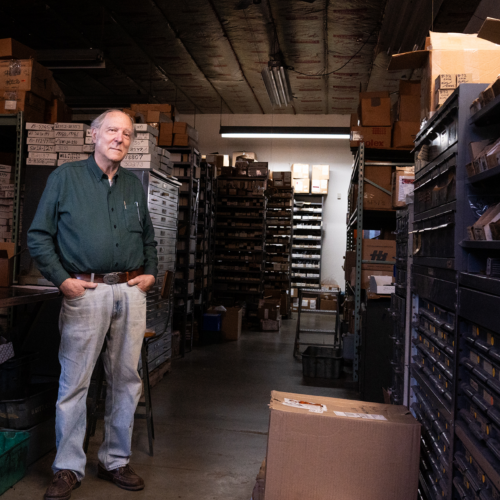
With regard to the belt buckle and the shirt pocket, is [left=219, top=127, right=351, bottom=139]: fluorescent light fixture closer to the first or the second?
the shirt pocket

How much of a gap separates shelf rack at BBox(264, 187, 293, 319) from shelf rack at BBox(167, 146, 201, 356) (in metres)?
3.93

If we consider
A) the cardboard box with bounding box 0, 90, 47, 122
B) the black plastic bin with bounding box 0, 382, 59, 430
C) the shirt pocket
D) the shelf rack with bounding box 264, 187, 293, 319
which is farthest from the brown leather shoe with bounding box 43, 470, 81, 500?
the shelf rack with bounding box 264, 187, 293, 319

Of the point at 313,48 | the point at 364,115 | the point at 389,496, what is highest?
the point at 313,48

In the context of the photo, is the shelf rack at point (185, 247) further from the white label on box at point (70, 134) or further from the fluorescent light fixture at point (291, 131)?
the fluorescent light fixture at point (291, 131)

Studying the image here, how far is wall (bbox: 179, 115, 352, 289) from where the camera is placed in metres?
11.3

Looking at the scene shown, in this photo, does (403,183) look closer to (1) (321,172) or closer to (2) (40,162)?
(2) (40,162)

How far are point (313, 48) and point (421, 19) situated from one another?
2.66 m

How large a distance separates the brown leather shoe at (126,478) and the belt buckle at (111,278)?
3.10ft

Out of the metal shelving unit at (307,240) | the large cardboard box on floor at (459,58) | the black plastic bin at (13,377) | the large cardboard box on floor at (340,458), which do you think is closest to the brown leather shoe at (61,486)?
the black plastic bin at (13,377)

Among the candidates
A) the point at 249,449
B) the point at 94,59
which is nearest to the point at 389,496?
the point at 249,449

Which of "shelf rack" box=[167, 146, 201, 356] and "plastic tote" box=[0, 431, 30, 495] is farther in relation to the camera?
"shelf rack" box=[167, 146, 201, 356]

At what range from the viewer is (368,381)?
159 inches

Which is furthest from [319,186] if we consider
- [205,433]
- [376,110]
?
[205,433]

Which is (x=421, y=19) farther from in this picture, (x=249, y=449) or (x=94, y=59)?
(x=249, y=449)
